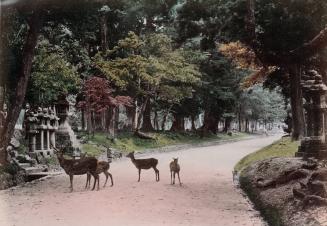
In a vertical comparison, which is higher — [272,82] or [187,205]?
[272,82]

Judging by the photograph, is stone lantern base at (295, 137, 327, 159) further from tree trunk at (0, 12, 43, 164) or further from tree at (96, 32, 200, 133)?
tree at (96, 32, 200, 133)

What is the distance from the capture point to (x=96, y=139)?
2869 cm

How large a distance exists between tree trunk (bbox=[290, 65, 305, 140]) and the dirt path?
26.3 feet

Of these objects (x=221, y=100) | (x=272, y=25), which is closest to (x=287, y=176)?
(x=272, y=25)

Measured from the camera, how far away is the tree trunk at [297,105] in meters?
22.9

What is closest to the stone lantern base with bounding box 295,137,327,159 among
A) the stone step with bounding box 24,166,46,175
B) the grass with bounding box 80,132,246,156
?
the stone step with bounding box 24,166,46,175

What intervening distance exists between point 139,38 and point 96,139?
766 cm

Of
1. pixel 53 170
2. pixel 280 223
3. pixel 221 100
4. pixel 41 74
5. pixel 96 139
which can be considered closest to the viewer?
pixel 280 223

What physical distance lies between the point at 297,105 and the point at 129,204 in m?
14.1

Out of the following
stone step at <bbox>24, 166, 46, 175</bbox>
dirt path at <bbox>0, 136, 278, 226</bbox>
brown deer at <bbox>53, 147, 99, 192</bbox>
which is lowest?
dirt path at <bbox>0, 136, 278, 226</bbox>

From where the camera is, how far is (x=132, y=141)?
3253 centimetres

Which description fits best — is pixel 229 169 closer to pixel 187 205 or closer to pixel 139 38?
pixel 187 205

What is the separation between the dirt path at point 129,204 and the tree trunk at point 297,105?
26.3 ft

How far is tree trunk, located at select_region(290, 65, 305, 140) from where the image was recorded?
75.0 ft
